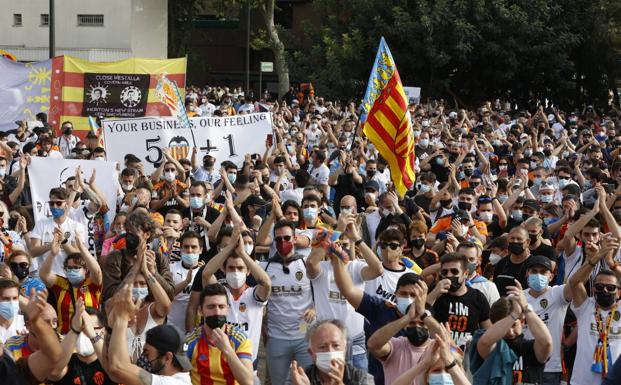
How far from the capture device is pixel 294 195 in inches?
509

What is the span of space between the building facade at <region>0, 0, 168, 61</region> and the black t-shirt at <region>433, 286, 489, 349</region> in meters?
37.9

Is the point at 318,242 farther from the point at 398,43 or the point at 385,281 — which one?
the point at 398,43

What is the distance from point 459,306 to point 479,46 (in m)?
27.7

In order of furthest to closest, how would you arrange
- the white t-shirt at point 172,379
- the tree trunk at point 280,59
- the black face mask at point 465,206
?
1. the tree trunk at point 280,59
2. the black face mask at point 465,206
3. the white t-shirt at point 172,379

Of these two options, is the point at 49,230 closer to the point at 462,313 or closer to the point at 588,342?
the point at 462,313

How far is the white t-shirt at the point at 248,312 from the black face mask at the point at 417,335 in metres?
1.92

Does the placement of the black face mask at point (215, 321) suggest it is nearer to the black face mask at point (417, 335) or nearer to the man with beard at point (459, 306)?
the black face mask at point (417, 335)

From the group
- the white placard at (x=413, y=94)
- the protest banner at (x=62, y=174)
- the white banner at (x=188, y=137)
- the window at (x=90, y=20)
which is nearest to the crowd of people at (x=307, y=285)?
the protest banner at (x=62, y=174)

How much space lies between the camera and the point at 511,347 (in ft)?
23.3

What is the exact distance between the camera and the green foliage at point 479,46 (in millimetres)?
34156

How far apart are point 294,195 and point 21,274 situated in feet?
15.0

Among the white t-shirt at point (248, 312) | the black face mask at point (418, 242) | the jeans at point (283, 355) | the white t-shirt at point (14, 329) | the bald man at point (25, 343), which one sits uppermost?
the bald man at point (25, 343)

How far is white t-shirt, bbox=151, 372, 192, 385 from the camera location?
5.82 meters

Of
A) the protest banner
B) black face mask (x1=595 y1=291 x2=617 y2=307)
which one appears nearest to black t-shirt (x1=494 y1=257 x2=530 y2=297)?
black face mask (x1=595 y1=291 x2=617 y2=307)
